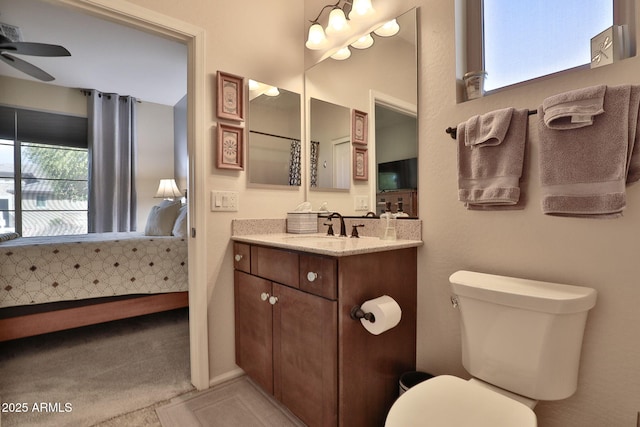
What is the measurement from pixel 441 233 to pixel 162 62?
351cm

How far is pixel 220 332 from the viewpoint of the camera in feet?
5.86

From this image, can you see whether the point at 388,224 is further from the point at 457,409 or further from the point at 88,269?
the point at 88,269

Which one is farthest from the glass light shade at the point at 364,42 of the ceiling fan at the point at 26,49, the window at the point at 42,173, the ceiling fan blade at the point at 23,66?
the window at the point at 42,173

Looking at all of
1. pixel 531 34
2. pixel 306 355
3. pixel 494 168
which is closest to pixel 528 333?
pixel 494 168

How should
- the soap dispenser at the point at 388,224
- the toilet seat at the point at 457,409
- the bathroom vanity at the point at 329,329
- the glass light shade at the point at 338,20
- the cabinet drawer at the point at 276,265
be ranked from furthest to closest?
1. the glass light shade at the point at 338,20
2. the soap dispenser at the point at 388,224
3. the cabinet drawer at the point at 276,265
4. the bathroom vanity at the point at 329,329
5. the toilet seat at the point at 457,409

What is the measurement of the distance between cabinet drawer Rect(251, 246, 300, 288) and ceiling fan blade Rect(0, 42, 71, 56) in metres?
2.48

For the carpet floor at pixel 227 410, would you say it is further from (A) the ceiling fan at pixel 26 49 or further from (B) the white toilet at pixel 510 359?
(A) the ceiling fan at pixel 26 49

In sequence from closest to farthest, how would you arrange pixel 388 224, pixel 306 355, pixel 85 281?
pixel 306 355
pixel 388 224
pixel 85 281

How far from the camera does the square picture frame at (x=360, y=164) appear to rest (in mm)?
1791

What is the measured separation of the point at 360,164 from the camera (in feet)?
6.01

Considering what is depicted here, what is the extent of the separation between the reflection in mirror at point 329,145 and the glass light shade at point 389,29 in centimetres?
44

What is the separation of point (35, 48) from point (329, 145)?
255 cm

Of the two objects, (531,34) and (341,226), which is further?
(341,226)

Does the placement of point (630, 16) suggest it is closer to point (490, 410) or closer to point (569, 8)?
point (569, 8)
